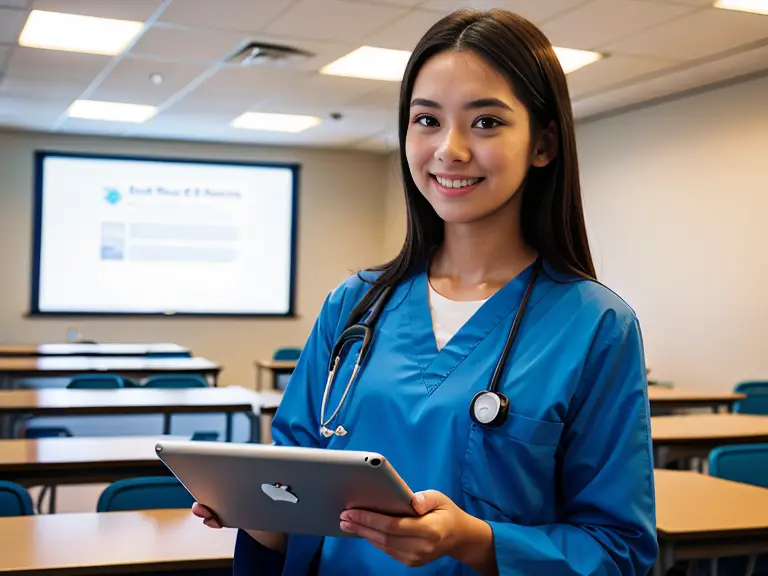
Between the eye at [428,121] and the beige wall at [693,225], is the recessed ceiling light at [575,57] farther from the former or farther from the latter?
the eye at [428,121]

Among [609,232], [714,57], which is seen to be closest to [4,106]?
[609,232]

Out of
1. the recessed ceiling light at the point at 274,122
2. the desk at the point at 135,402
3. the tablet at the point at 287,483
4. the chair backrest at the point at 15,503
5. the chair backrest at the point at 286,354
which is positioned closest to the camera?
the tablet at the point at 287,483

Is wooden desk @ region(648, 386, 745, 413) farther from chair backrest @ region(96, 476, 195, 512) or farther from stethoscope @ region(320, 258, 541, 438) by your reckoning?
stethoscope @ region(320, 258, 541, 438)

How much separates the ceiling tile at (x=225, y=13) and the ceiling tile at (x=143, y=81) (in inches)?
45.9

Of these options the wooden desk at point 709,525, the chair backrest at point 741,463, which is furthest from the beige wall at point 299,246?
the wooden desk at point 709,525

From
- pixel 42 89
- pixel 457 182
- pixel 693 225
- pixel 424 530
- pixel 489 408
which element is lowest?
pixel 424 530

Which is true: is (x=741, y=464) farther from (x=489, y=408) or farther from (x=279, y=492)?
(x=279, y=492)

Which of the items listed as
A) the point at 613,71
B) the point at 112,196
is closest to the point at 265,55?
the point at 613,71

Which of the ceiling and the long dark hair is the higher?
the ceiling

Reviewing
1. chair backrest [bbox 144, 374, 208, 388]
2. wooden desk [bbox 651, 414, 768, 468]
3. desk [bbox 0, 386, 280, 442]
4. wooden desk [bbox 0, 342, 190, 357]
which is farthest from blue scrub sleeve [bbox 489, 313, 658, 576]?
wooden desk [bbox 0, 342, 190, 357]

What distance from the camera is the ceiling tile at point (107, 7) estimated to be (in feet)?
16.5

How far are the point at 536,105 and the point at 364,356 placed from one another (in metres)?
0.39

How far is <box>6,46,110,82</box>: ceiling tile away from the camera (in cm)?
628

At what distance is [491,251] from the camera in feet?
4.09
